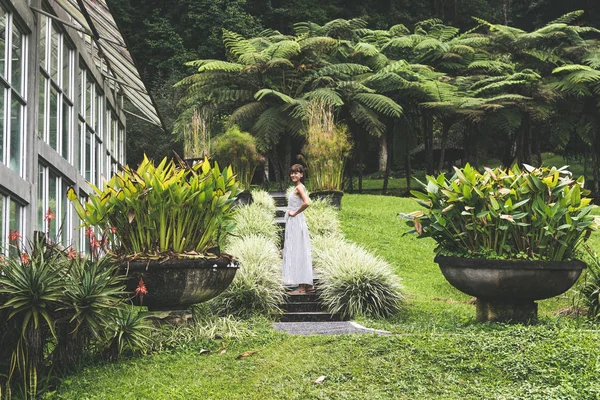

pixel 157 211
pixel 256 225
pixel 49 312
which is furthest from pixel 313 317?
pixel 256 225

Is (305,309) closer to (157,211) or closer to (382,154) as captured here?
(157,211)

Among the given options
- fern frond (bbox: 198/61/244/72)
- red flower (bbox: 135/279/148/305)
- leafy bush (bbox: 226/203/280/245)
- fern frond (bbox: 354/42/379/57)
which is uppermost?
fern frond (bbox: 354/42/379/57)

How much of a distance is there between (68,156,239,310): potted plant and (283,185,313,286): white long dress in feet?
7.01

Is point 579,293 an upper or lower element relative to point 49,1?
lower

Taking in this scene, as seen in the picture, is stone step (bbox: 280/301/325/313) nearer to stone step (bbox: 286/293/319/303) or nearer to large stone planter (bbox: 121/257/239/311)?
stone step (bbox: 286/293/319/303)

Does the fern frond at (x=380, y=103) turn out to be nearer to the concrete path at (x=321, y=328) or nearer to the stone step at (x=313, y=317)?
the stone step at (x=313, y=317)

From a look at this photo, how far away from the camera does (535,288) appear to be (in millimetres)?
Answer: 6875

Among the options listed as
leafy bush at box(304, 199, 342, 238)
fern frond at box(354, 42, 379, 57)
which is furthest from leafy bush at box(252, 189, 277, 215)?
fern frond at box(354, 42, 379, 57)

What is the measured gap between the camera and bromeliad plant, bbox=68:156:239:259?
6719 mm

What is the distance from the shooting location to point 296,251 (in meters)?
9.04

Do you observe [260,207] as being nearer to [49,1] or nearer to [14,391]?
[49,1]

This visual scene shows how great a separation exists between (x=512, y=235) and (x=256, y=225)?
5.98 meters

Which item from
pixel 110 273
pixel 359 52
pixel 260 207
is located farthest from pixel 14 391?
pixel 359 52

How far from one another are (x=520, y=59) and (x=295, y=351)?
19.5m
